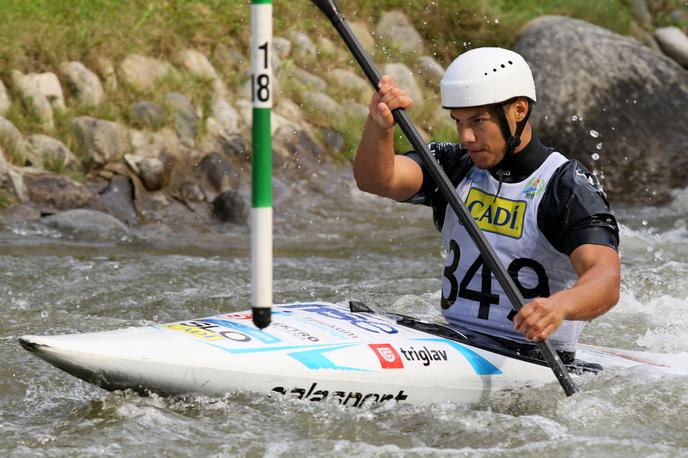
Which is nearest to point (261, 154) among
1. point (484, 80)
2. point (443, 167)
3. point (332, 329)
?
point (332, 329)

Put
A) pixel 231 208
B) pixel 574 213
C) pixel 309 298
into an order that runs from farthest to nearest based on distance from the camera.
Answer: pixel 231 208
pixel 309 298
pixel 574 213

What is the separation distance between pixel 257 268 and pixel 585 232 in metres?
1.40

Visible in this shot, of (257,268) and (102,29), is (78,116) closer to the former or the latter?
(102,29)

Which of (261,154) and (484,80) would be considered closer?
(261,154)

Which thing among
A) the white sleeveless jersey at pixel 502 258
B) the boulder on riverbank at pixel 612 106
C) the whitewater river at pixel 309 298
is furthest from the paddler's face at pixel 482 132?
the boulder on riverbank at pixel 612 106

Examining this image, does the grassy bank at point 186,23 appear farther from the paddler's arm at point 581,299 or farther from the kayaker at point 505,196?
→ the paddler's arm at point 581,299

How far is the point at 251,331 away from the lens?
14.1 ft

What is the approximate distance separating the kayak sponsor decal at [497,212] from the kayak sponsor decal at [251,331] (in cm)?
104

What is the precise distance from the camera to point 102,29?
10336mm

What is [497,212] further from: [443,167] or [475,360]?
[475,360]

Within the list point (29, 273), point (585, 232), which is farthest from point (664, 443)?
point (29, 273)

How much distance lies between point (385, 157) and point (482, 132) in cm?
41

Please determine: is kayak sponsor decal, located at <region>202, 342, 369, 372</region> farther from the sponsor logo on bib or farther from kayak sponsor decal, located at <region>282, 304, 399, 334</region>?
the sponsor logo on bib

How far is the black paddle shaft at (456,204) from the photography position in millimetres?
4438
